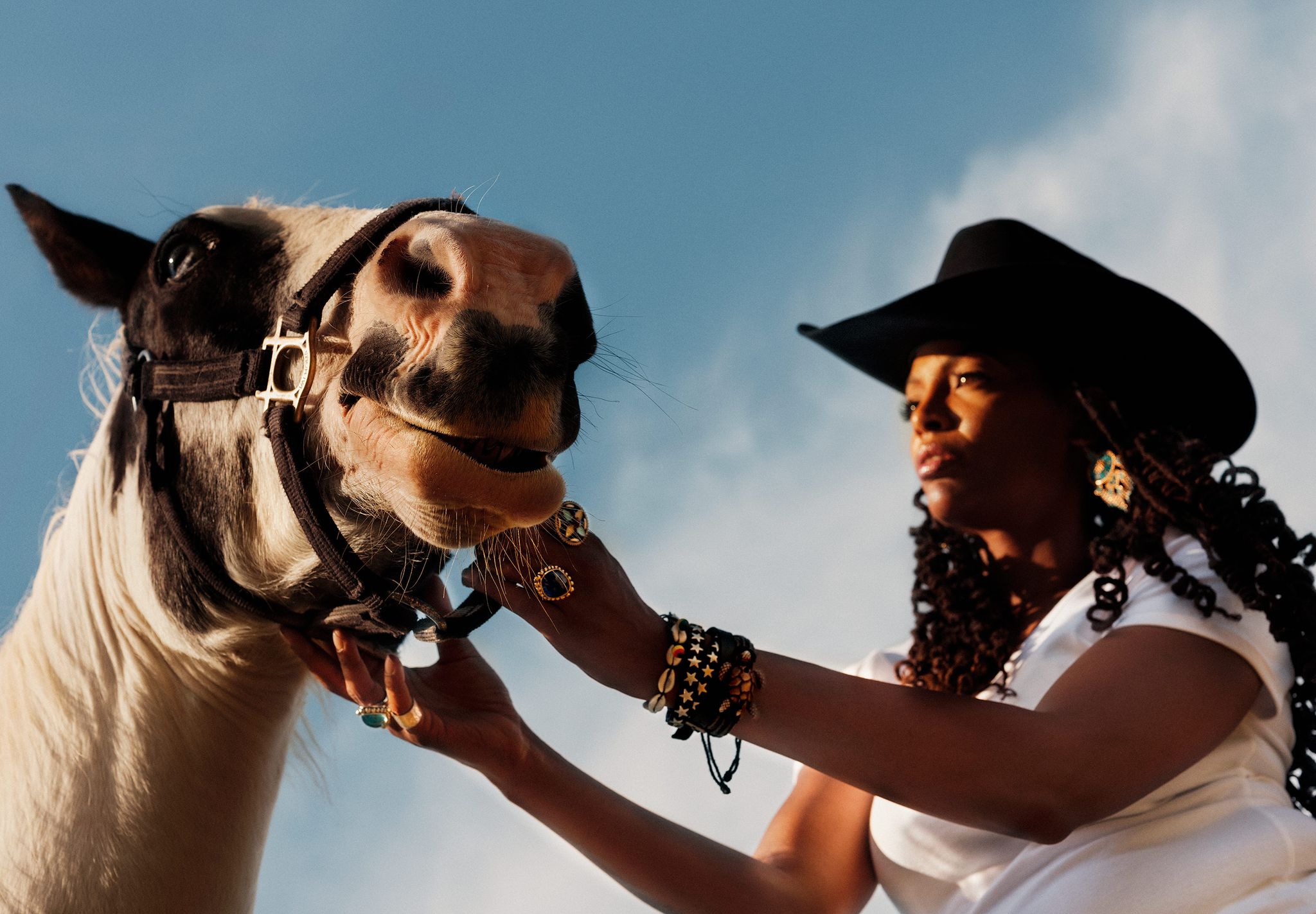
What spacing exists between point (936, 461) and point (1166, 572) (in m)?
0.58

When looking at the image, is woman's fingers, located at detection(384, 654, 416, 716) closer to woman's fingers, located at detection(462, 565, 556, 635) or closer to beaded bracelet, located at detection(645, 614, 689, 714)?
woman's fingers, located at detection(462, 565, 556, 635)

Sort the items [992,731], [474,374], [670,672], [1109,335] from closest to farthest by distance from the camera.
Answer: [474,374] < [670,672] < [992,731] < [1109,335]

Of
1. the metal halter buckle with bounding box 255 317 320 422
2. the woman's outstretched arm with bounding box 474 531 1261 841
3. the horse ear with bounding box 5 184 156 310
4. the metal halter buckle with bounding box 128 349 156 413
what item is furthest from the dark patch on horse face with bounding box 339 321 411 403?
the horse ear with bounding box 5 184 156 310

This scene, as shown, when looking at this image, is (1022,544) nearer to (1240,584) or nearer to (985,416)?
(985,416)

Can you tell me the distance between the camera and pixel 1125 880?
2113mm

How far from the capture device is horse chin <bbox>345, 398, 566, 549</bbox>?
1377 mm

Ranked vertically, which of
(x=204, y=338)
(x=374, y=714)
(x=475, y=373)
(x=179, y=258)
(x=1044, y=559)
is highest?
(x=1044, y=559)

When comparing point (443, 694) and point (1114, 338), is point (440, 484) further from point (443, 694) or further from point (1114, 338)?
point (1114, 338)

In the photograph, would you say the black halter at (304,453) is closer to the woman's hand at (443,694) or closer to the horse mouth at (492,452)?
the woman's hand at (443,694)

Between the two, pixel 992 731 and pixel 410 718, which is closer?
pixel 410 718

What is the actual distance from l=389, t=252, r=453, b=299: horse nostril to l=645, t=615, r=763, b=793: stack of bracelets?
2.25 feet

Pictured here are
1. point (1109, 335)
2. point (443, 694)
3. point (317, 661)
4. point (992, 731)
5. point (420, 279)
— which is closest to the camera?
point (420, 279)

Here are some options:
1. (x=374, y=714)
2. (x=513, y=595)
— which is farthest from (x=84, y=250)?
(x=513, y=595)

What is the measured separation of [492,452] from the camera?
142 centimetres
